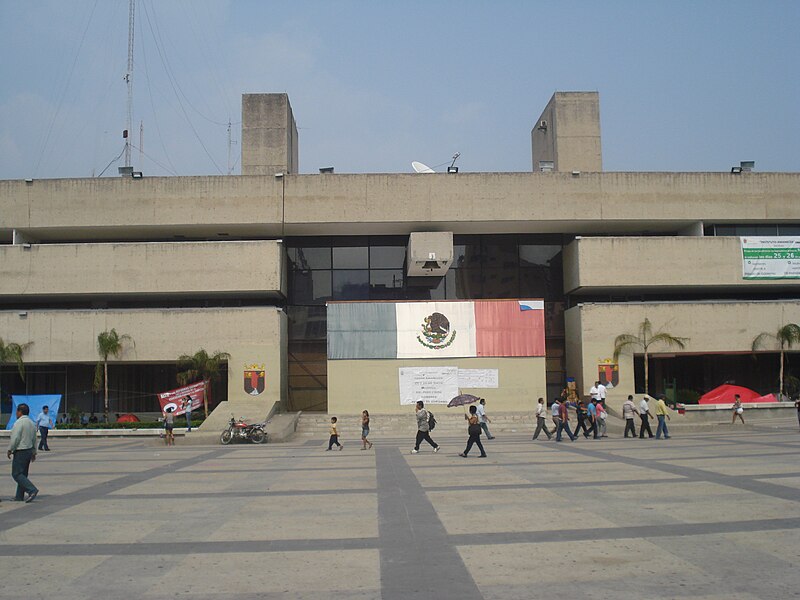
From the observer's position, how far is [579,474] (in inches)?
589

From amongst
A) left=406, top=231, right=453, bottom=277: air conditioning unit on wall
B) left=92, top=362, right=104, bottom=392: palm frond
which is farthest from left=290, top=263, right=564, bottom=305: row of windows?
left=92, top=362, right=104, bottom=392: palm frond

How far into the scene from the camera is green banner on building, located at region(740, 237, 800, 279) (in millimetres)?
39531

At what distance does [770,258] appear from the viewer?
1561 inches

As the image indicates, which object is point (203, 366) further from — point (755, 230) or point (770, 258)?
point (755, 230)

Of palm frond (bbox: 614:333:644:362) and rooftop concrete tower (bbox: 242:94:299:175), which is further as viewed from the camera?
rooftop concrete tower (bbox: 242:94:299:175)

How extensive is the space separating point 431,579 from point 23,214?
1533 inches

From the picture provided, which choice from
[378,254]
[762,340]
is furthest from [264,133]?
[762,340]

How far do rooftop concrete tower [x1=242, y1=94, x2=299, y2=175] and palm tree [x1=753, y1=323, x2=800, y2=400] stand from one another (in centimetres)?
2680

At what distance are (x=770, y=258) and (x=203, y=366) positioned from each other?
30.1m

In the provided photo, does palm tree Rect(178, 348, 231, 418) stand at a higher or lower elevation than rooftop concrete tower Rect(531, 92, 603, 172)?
lower

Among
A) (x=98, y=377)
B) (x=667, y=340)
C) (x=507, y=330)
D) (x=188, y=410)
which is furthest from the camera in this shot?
(x=667, y=340)

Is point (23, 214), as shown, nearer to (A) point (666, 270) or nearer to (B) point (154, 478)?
(B) point (154, 478)

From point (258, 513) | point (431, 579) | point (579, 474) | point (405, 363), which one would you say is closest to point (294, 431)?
point (405, 363)

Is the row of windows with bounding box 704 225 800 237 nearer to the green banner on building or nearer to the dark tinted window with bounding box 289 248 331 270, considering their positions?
the green banner on building
